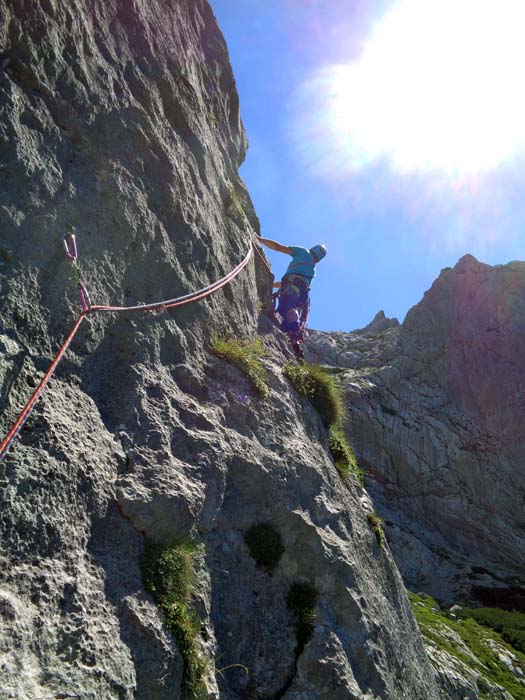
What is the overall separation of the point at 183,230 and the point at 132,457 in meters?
4.38

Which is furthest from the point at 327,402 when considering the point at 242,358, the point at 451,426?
the point at 451,426

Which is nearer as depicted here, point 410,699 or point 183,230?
point 410,699

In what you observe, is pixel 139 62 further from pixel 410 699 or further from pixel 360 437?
pixel 360 437

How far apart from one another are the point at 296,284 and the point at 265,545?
8.65 m

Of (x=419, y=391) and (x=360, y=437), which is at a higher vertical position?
(x=419, y=391)

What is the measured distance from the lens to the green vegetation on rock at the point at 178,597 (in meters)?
4.84

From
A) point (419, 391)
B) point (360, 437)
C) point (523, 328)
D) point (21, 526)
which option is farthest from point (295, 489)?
point (523, 328)

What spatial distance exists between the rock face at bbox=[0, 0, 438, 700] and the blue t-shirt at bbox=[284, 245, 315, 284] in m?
4.40

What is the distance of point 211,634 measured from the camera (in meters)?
5.42

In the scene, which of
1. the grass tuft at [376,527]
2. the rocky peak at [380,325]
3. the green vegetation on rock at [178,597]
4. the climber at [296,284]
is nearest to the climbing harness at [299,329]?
the climber at [296,284]

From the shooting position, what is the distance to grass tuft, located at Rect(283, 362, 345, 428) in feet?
35.3

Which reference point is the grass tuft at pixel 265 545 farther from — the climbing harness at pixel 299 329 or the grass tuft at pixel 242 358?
the climbing harness at pixel 299 329

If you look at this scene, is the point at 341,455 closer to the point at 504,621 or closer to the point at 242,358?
the point at 242,358

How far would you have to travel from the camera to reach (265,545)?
6824 millimetres
